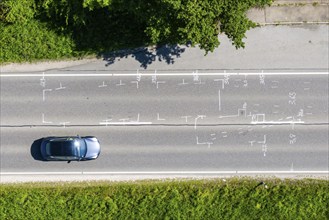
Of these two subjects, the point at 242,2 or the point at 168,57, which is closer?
the point at 242,2

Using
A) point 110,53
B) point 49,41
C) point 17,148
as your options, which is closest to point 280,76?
point 110,53

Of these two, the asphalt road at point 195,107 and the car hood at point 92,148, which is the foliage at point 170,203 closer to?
the asphalt road at point 195,107

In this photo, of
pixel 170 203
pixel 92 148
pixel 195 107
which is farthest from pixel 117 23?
pixel 170 203

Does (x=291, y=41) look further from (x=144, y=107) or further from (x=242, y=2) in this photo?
(x=144, y=107)

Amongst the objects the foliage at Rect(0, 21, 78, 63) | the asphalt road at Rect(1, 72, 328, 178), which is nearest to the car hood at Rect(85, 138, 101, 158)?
the asphalt road at Rect(1, 72, 328, 178)

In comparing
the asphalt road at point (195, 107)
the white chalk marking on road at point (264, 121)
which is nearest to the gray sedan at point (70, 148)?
the asphalt road at point (195, 107)

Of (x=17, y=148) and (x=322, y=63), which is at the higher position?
(x=322, y=63)

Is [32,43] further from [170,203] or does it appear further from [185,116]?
[170,203]

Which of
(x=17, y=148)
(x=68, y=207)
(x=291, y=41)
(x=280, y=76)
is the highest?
(x=291, y=41)
